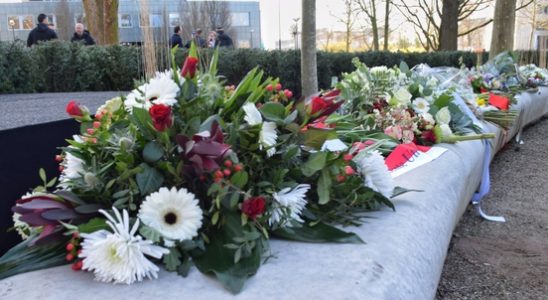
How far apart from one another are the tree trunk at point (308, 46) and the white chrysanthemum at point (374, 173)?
565cm

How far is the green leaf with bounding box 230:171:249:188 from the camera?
1.46 m

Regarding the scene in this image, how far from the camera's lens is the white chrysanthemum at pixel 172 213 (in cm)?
136

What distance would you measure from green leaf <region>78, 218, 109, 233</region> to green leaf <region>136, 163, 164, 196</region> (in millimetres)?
128

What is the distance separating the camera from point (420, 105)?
368 centimetres

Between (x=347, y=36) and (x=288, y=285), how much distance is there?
3001cm

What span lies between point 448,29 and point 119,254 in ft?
60.3

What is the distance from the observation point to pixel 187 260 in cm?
140

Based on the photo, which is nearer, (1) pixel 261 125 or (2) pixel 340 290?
(2) pixel 340 290

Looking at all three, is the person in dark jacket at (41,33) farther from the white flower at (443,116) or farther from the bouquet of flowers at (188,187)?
the bouquet of flowers at (188,187)

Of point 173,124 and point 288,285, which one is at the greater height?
point 173,124

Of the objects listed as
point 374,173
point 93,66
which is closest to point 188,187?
point 374,173

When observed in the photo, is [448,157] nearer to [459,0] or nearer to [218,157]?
[218,157]

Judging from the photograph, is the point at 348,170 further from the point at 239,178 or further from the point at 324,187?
the point at 239,178

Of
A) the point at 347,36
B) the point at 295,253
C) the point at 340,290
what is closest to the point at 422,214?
the point at 295,253
